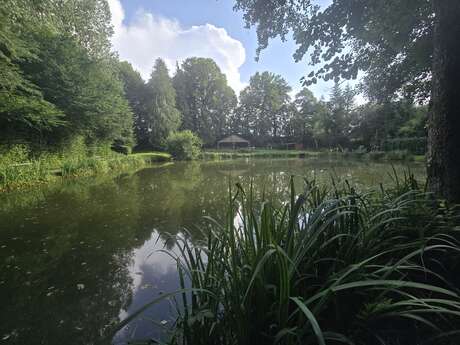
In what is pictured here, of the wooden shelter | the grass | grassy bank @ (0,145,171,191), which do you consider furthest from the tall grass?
the wooden shelter

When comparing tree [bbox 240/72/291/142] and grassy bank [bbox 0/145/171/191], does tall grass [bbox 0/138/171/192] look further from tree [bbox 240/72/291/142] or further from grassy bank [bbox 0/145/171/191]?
tree [bbox 240/72/291/142]

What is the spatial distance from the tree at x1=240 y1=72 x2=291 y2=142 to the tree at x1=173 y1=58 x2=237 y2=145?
4327mm

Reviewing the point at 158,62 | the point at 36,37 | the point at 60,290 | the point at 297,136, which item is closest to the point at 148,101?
the point at 158,62

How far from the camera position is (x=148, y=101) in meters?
30.2

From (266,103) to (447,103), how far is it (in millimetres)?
46537

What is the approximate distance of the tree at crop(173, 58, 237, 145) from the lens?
1628 inches

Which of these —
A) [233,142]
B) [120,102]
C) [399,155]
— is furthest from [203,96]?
[399,155]

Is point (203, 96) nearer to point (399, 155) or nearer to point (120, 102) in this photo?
point (120, 102)

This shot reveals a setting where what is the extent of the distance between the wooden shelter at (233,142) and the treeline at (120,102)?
241cm

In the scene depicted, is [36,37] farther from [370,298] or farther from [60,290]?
[370,298]

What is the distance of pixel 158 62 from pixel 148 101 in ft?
17.8

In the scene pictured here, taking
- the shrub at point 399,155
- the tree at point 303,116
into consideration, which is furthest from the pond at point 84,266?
the tree at point 303,116

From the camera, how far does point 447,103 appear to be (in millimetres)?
1952

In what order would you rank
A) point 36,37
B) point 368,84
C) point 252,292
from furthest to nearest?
point 36,37 < point 368,84 < point 252,292
